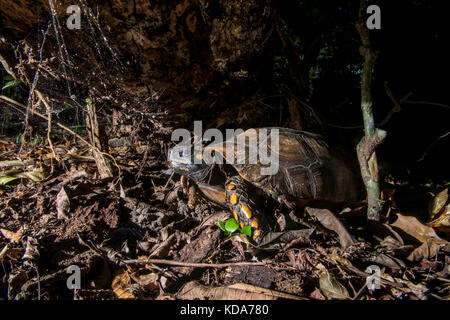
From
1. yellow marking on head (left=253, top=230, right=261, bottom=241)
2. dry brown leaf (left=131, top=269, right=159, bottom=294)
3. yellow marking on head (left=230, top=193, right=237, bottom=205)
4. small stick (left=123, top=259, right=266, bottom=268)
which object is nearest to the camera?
dry brown leaf (left=131, top=269, right=159, bottom=294)

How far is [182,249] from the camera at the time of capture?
182cm

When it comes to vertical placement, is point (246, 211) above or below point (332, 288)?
above

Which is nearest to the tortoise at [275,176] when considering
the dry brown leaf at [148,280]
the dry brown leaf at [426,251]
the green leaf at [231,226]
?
the green leaf at [231,226]

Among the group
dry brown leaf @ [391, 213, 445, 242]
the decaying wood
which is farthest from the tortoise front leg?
dry brown leaf @ [391, 213, 445, 242]

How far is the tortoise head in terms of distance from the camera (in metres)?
2.48

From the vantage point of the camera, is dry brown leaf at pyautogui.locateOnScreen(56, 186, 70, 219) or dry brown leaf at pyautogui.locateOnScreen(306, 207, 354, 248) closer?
dry brown leaf at pyautogui.locateOnScreen(306, 207, 354, 248)

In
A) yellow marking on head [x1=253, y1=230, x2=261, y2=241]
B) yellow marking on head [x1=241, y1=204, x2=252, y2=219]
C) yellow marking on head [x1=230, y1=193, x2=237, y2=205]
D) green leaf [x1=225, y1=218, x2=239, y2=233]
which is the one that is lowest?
yellow marking on head [x1=253, y1=230, x2=261, y2=241]

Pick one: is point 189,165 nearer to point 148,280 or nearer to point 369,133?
point 148,280

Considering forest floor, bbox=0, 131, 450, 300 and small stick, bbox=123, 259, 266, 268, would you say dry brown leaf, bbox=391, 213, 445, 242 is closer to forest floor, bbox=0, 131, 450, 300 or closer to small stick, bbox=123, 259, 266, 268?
forest floor, bbox=0, 131, 450, 300

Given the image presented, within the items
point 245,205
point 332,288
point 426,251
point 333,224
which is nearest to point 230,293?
point 332,288

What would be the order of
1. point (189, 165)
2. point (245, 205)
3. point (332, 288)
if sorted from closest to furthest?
point (332, 288), point (245, 205), point (189, 165)

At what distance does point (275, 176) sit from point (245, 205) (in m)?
0.50

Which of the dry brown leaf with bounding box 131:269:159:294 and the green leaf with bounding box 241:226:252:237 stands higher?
the green leaf with bounding box 241:226:252:237
